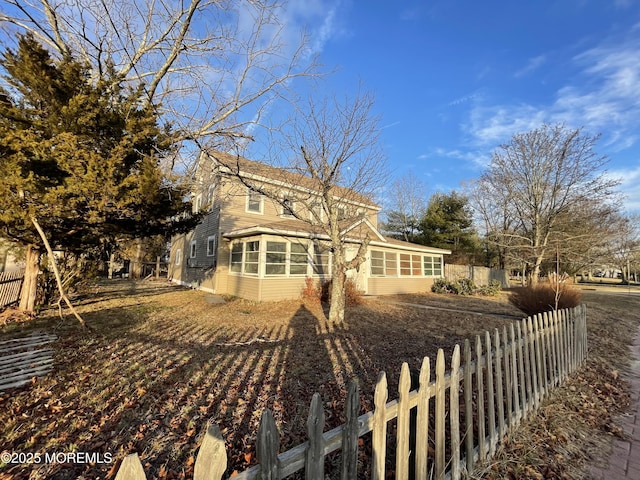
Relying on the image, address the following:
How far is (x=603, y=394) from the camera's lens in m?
3.83

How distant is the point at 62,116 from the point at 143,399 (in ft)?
19.5

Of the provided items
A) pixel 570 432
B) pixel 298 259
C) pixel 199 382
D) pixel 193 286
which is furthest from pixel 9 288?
pixel 570 432

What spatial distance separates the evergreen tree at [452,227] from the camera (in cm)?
2591

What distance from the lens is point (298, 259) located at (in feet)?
41.4

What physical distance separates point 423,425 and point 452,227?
26957mm

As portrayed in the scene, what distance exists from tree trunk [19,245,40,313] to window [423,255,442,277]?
1828 cm

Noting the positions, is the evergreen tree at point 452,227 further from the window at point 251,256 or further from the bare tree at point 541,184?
the window at point 251,256

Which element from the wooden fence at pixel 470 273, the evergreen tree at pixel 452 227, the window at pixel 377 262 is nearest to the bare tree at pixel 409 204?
the evergreen tree at pixel 452 227

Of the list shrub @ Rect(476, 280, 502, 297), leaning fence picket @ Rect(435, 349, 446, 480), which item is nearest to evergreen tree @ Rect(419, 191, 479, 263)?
shrub @ Rect(476, 280, 502, 297)

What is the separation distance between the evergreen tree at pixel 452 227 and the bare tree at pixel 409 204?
2.40 m

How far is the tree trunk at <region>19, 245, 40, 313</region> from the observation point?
7535mm

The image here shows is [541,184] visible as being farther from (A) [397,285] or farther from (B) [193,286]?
(B) [193,286]

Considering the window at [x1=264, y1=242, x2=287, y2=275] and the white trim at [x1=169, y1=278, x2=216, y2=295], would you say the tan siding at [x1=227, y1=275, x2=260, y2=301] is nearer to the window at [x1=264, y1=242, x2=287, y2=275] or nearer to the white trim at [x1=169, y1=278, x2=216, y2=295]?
the window at [x1=264, y1=242, x2=287, y2=275]

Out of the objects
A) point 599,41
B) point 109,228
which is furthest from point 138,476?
point 599,41
